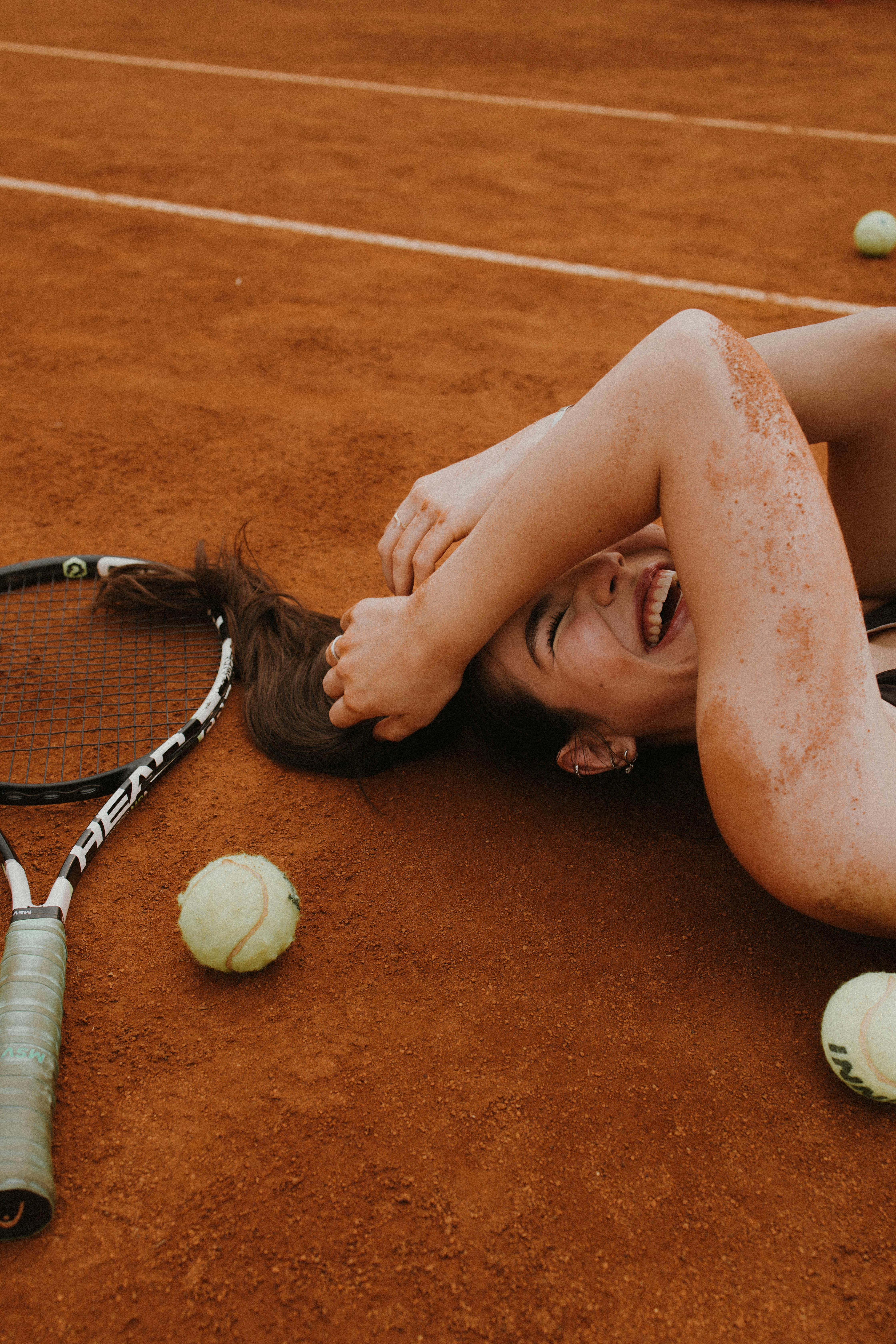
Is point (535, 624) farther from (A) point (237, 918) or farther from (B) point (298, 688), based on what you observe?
(A) point (237, 918)

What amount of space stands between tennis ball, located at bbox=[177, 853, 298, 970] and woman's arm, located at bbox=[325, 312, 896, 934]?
0.68 m

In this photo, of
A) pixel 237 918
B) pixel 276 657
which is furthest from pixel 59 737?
pixel 237 918

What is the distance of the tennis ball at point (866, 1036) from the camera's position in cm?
171

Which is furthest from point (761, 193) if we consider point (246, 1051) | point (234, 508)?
point (246, 1051)

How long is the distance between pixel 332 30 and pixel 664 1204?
11.2 metres

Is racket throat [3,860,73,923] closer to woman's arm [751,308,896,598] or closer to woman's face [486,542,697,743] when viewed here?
woman's face [486,542,697,743]

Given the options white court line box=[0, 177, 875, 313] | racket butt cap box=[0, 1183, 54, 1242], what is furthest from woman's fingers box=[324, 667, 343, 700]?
white court line box=[0, 177, 875, 313]

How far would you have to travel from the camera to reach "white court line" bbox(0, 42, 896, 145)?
7.42 m

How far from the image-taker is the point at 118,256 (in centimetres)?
528

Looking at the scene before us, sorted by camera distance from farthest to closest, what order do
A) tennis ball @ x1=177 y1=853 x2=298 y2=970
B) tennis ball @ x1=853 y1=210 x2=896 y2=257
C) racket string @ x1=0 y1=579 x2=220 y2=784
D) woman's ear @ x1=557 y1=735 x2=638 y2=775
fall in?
tennis ball @ x1=853 y1=210 x2=896 y2=257 < racket string @ x1=0 y1=579 x2=220 y2=784 < woman's ear @ x1=557 y1=735 x2=638 y2=775 < tennis ball @ x1=177 y1=853 x2=298 y2=970

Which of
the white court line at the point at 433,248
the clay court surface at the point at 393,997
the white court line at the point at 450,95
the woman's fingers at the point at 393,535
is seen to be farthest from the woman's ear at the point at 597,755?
the white court line at the point at 450,95

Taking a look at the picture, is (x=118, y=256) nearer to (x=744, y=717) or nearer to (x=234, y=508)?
(x=234, y=508)

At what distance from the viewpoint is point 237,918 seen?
194 centimetres

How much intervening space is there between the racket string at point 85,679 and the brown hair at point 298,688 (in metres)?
0.09
